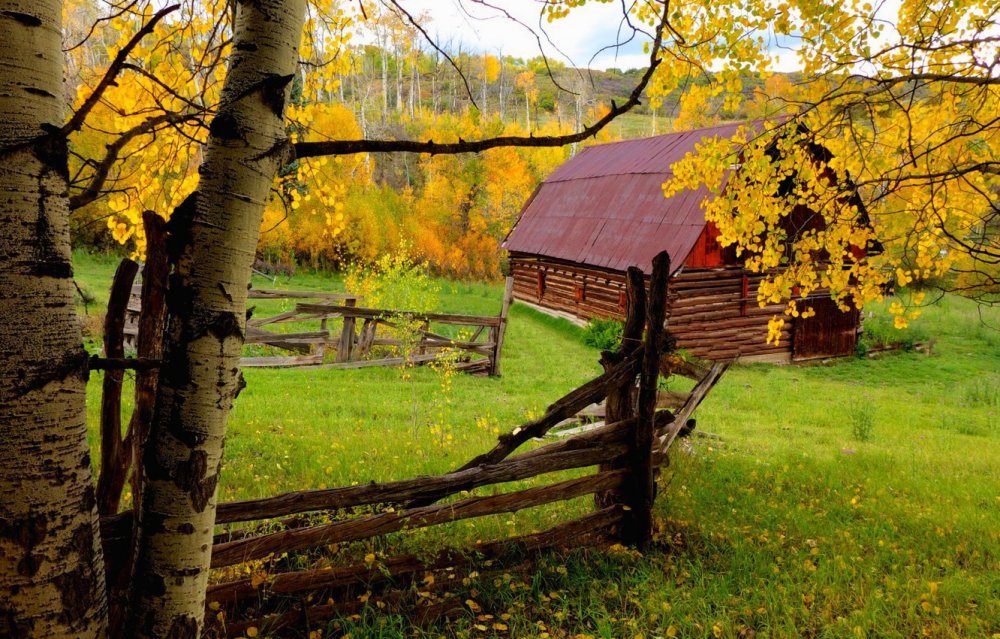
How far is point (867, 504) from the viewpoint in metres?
5.24

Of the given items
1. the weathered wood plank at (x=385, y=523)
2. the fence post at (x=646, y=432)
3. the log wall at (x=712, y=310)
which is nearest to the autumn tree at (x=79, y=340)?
the weathered wood plank at (x=385, y=523)

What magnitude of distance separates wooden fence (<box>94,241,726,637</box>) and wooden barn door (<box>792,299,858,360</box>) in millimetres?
14230

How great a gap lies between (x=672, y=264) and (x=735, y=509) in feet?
36.2

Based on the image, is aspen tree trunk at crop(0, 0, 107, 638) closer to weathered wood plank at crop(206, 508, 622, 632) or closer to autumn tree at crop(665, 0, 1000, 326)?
weathered wood plank at crop(206, 508, 622, 632)

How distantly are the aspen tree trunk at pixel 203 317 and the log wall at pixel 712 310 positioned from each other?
14.7 meters

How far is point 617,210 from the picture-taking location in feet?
60.2

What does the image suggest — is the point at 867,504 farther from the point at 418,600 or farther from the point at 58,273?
the point at 58,273

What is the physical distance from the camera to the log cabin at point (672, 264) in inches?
627

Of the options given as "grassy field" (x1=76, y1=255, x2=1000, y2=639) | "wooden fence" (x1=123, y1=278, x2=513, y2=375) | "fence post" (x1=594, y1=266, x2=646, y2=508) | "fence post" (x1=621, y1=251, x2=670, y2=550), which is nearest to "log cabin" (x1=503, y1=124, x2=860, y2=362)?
"wooden fence" (x1=123, y1=278, x2=513, y2=375)

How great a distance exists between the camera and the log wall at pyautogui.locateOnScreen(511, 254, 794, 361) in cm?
1622

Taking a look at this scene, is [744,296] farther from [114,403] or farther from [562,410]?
[114,403]

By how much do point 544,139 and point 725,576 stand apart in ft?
10.3

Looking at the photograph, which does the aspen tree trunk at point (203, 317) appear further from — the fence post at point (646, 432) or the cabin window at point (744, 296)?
the cabin window at point (744, 296)

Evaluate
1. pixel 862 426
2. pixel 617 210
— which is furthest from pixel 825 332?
pixel 862 426
